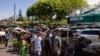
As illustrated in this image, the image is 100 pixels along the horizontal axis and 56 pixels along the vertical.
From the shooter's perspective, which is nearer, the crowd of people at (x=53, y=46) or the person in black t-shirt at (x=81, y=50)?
the person in black t-shirt at (x=81, y=50)

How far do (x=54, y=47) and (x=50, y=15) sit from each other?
66.1 metres

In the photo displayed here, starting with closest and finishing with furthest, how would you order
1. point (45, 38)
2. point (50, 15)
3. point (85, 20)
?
point (85, 20) < point (45, 38) < point (50, 15)

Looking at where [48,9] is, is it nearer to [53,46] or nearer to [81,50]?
[53,46]

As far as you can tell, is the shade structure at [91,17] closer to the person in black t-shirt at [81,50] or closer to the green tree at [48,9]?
the person in black t-shirt at [81,50]

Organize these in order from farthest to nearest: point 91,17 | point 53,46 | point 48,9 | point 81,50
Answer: point 48,9 < point 53,46 < point 91,17 < point 81,50

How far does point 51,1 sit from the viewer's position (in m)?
83.3

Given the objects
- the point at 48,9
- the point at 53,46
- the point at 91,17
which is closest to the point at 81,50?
the point at 91,17

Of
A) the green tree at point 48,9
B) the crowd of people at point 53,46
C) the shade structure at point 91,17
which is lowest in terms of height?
the crowd of people at point 53,46

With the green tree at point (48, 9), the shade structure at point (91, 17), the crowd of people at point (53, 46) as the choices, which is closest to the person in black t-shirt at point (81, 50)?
the crowd of people at point (53, 46)

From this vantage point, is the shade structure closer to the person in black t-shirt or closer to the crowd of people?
the crowd of people

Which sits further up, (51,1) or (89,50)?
(51,1)

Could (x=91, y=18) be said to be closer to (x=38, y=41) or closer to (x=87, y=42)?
(x=87, y=42)

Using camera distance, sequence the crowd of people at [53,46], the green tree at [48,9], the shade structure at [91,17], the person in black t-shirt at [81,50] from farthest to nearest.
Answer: the green tree at [48,9]
the shade structure at [91,17]
the crowd of people at [53,46]
the person in black t-shirt at [81,50]

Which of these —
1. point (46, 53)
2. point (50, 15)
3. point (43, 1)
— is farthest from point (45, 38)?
point (43, 1)
